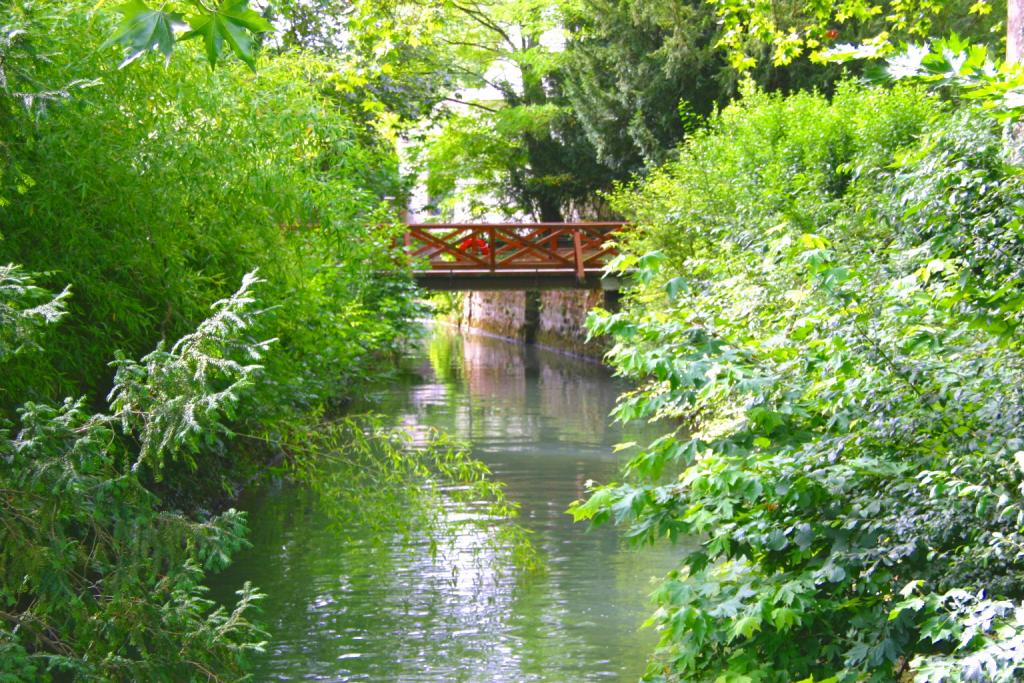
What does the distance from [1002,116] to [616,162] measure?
21.1 meters

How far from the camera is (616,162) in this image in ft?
80.0

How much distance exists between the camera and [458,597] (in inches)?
348

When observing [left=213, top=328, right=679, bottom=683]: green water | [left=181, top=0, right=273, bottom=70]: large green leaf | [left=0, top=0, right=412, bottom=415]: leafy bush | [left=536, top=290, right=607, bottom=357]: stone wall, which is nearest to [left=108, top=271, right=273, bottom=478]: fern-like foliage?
[left=0, top=0, right=412, bottom=415]: leafy bush

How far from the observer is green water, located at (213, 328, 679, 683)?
7.47 m

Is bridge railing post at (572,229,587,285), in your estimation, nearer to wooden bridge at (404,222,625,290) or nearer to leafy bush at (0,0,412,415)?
wooden bridge at (404,222,625,290)

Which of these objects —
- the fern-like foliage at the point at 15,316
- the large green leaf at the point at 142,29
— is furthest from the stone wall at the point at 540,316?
the large green leaf at the point at 142,29

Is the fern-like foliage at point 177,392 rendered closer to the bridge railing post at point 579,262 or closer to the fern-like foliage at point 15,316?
the fern-like foliage at point 15,316

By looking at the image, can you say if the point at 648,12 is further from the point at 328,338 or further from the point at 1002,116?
the point at 1002,116

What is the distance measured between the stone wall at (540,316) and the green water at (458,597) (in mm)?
13677

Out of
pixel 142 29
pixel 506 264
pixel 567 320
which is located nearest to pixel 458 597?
pixel 142 29

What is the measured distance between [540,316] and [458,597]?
2568 cm

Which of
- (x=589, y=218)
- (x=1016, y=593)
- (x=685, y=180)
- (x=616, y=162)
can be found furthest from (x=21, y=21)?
(x=589, y=218)

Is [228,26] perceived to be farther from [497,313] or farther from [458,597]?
[497,313]

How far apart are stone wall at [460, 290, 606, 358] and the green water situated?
13677mm
